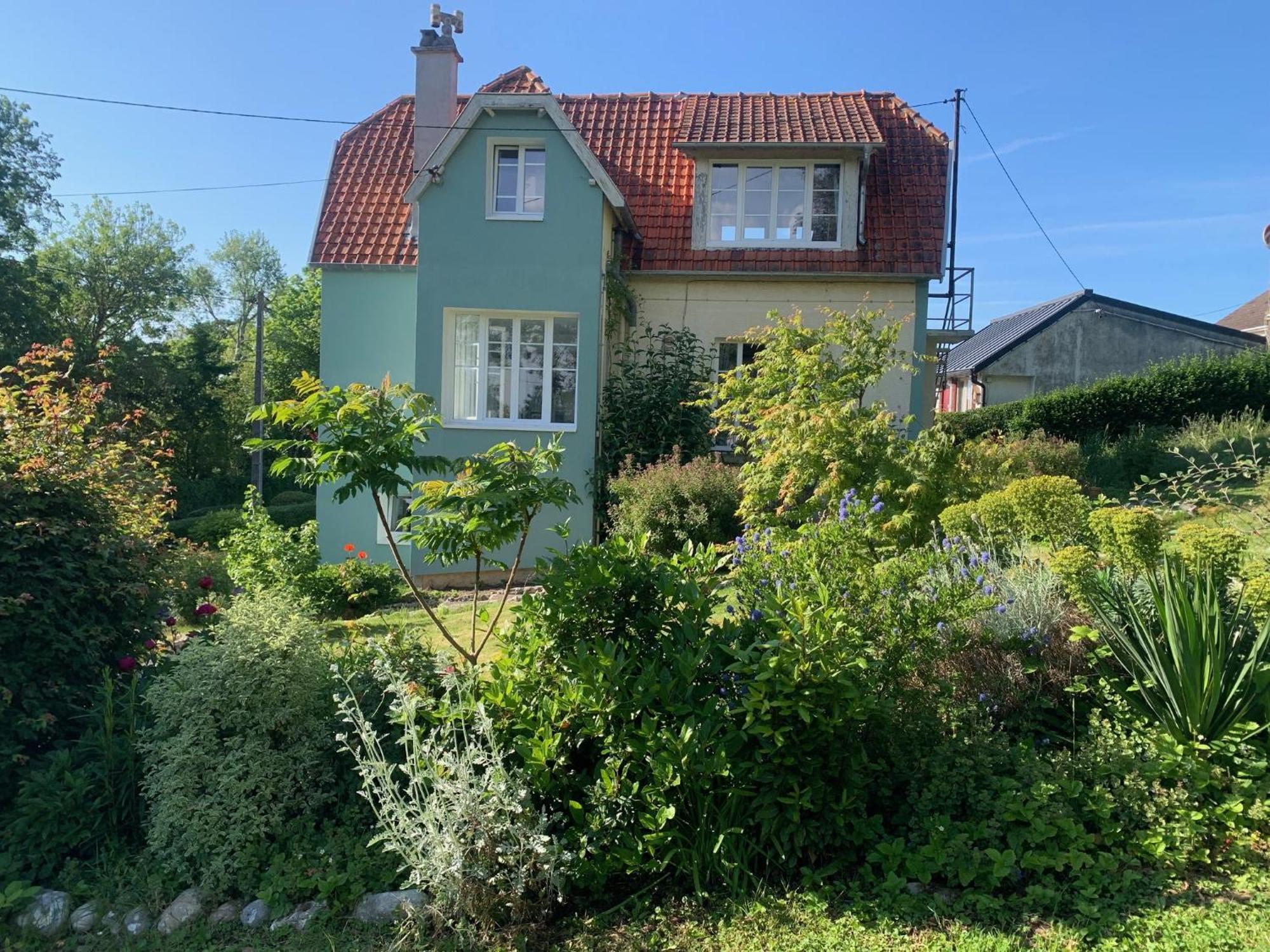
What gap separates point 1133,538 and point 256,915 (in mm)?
5256

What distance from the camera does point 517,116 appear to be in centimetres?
1307

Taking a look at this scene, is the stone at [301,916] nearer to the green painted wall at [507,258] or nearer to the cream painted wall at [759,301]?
the green painted wall at [507,258]

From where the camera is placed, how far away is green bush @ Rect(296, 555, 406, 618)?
34.6 feet

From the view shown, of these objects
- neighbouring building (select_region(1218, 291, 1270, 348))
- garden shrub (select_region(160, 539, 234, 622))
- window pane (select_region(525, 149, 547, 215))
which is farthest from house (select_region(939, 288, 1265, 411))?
garden shrub (select_region(160, 539, 234, 622))

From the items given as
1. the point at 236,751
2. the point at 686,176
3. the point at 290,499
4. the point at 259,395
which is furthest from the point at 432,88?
the point at 259,395

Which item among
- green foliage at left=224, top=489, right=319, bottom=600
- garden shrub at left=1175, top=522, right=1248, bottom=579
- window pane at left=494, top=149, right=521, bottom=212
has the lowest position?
green foliage at left=224, top=489, right=319, bottom=600

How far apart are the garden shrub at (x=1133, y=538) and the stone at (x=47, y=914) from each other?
599cm

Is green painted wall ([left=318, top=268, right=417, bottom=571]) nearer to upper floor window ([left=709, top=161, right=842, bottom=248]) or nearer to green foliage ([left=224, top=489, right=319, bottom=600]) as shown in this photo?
green foliage ([left=224, top=489, right=319, bottom=600])

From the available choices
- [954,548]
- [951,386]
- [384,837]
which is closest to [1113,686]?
[954,548]

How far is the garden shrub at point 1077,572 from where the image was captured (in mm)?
5215

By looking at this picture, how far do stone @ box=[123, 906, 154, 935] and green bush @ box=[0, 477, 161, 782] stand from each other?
1174mm

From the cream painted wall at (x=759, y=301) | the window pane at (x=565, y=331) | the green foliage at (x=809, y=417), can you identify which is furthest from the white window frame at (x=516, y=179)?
the green foliage at (x=809, y=417)

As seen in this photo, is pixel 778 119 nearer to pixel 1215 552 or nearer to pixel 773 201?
pixel 773 201

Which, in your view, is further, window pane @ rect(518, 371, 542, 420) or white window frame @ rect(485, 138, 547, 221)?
window pane @ rect(518, 371, 542, 420)
